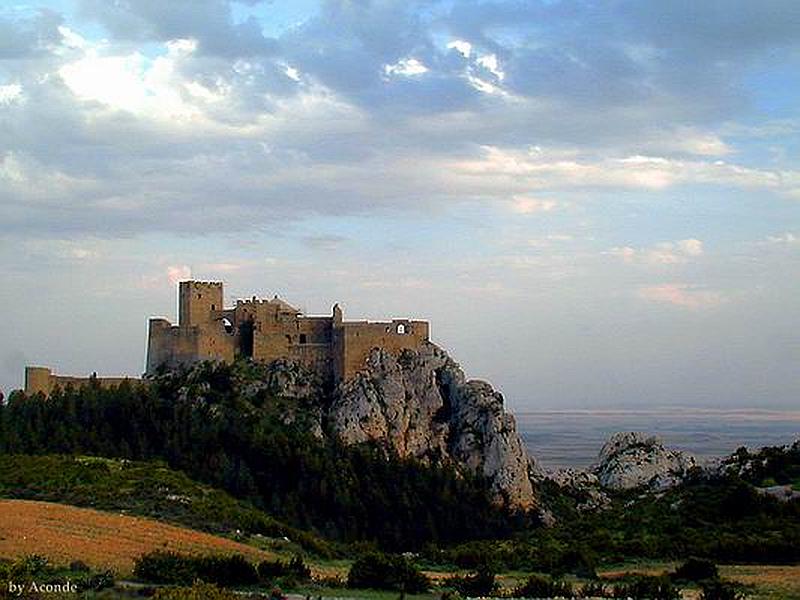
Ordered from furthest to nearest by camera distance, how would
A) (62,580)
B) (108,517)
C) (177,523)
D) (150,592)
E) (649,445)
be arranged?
(649,445) → (177,523) → (108,517) → (62,580) → (150,592)

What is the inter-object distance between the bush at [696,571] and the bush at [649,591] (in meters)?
1.72

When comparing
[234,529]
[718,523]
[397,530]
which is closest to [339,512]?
[397,530]

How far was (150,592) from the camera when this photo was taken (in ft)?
49.9

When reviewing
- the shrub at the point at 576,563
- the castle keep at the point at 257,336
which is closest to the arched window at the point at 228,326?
the castle keep at the point at 257,336

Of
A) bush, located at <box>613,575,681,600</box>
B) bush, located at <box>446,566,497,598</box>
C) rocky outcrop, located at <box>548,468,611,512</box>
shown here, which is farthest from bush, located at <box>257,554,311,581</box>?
rocky outcrop, located at <box>548,468,611,512</box>

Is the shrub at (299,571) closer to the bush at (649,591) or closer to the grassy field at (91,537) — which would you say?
the grassy field at (91,537)

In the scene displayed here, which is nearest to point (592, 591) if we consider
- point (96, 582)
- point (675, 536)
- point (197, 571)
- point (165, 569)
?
point (197, 571)

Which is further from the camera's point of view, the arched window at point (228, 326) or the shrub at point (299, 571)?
the arched window at point (228, 326)

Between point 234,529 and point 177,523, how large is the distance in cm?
159

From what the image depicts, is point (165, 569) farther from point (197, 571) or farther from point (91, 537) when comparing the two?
point (91, 537)

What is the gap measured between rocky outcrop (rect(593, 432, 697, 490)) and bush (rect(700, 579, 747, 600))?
43162 mm

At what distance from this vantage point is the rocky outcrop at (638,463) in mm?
62156

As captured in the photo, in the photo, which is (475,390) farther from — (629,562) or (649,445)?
(629,562)

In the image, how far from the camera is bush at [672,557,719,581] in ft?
60.5
